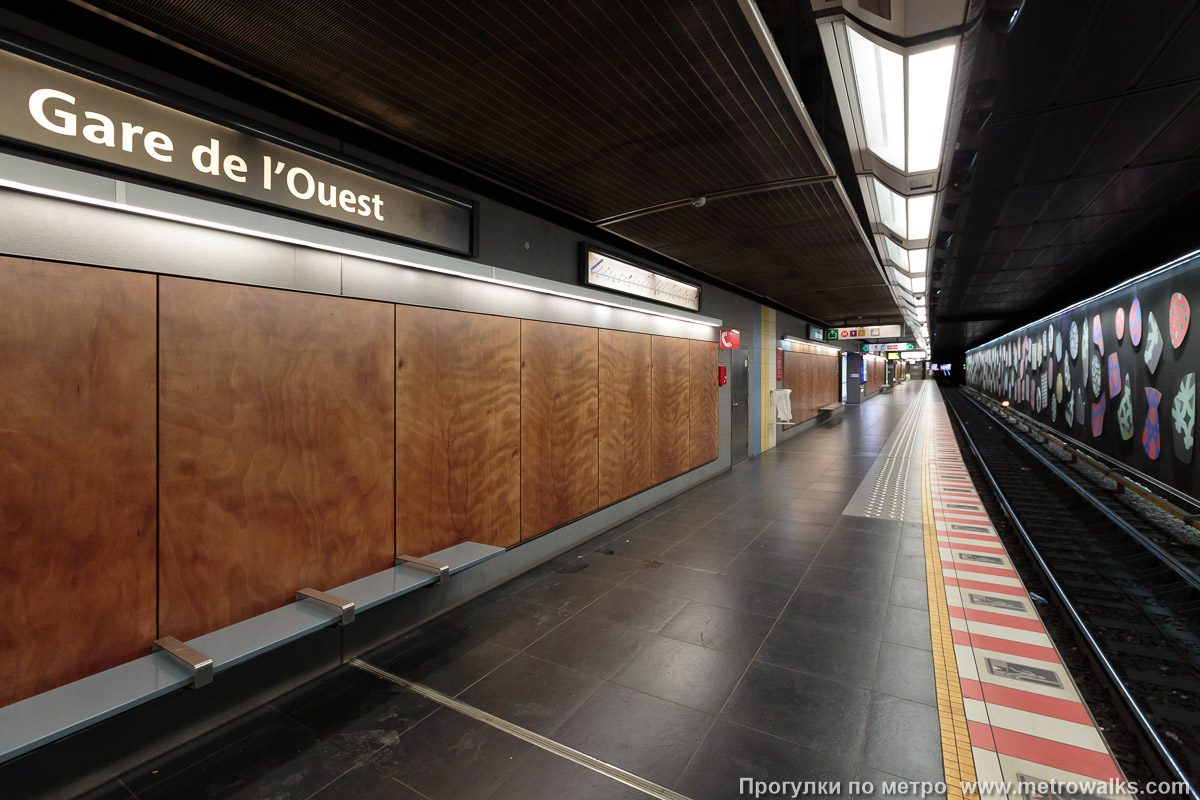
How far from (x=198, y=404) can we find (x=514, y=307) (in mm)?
2275

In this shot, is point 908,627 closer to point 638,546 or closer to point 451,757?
point 638,546

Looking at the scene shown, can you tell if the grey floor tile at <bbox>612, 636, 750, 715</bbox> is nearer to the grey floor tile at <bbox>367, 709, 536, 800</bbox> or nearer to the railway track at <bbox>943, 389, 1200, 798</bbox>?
the grey floor tile at <bbox>367, 709, 536, 800</bbox>

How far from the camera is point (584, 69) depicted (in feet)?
7.67

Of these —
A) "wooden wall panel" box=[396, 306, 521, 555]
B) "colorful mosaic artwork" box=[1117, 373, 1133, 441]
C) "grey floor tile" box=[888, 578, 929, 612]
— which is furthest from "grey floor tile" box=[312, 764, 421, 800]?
"colorful mosaic artwork" box=[1117, 373, 1133, 441]

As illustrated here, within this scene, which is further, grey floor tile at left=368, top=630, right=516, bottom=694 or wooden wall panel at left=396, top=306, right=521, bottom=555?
wooden wall panel at left=396, top=306, right=521, bottom=555

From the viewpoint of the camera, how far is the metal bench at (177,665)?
5.42ft

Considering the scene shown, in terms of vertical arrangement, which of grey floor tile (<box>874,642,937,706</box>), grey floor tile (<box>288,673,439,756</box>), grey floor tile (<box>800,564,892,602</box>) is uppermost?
grey floor tile (<box>800,564,892,602</box>)

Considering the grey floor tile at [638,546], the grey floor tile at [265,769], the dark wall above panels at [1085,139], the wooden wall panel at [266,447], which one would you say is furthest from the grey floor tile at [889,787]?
the dark wall above panels at [1085,139]

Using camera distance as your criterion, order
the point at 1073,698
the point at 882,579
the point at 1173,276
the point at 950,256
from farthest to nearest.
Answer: the point at 950,256 → the point at 1173,276 → the point at 882,579 → the point at 1073,698

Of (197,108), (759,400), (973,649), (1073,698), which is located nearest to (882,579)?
(973,649)

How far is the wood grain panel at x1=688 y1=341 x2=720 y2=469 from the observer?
734 cm

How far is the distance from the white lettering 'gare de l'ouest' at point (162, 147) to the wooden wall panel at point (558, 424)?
1743 mm

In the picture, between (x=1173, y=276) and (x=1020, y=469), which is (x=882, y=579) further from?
(x=1020, y=469)

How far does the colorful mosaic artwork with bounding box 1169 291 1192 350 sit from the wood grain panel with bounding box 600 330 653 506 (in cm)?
547
